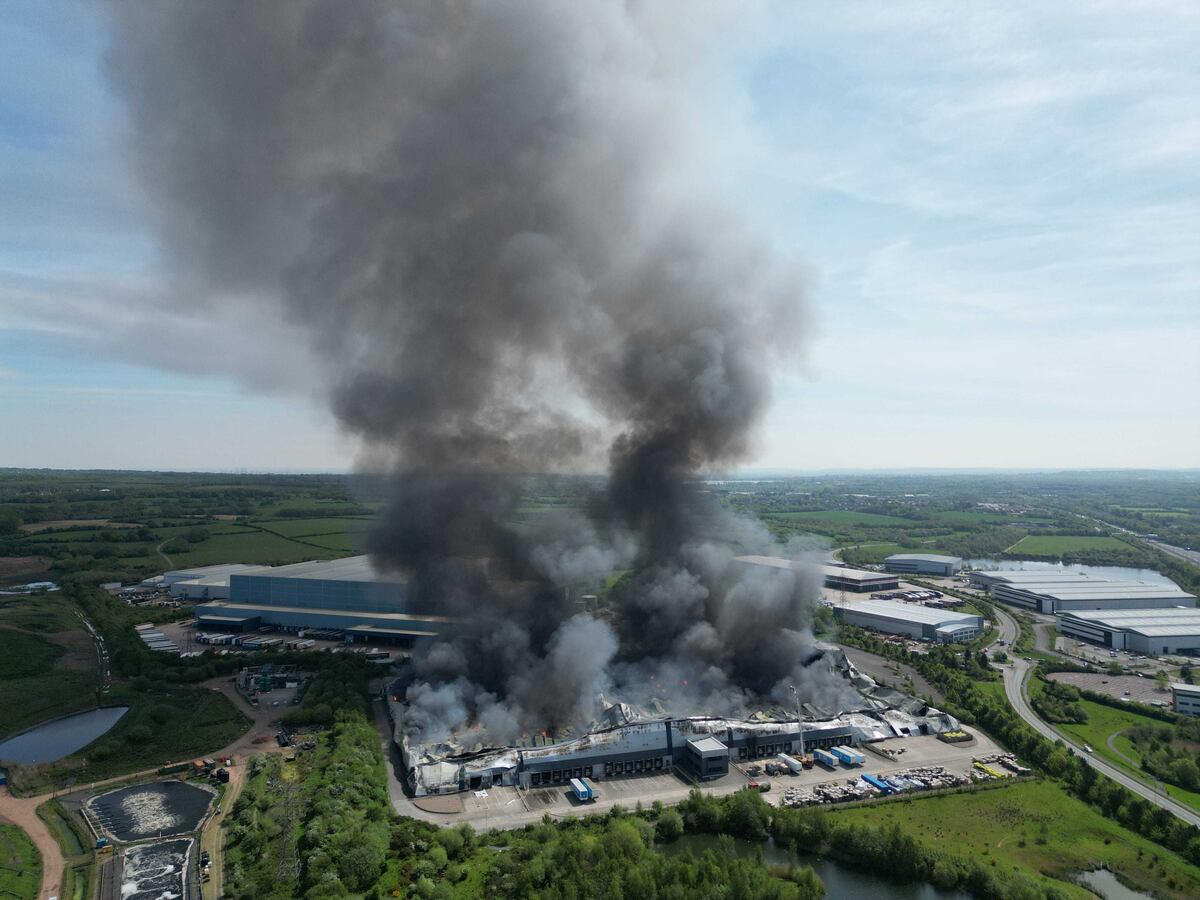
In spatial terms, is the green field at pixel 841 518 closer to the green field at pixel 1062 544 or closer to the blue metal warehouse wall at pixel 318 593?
the green field at pixel 1062 544

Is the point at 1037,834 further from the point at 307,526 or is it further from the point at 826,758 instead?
the point at 307,526

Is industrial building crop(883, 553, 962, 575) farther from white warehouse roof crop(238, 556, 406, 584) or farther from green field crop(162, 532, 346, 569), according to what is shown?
green field crop(162, 532, 346, 569)

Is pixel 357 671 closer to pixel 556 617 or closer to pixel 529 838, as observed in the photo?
pixel 556 617

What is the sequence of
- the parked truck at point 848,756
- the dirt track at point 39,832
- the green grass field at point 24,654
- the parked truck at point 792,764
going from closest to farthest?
the dirt track at point 39,832 → the parked truck at point 792,764 → the parked truck at point 848,756 → the green grass field at point 24,654

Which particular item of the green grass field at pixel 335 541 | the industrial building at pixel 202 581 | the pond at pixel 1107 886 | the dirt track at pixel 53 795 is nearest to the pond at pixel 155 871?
the dirt track at pixel 53 795

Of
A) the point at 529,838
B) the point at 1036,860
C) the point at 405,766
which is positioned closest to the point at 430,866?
the point at 529,838

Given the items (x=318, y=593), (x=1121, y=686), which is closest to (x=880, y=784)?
(x=1121, y=686)
